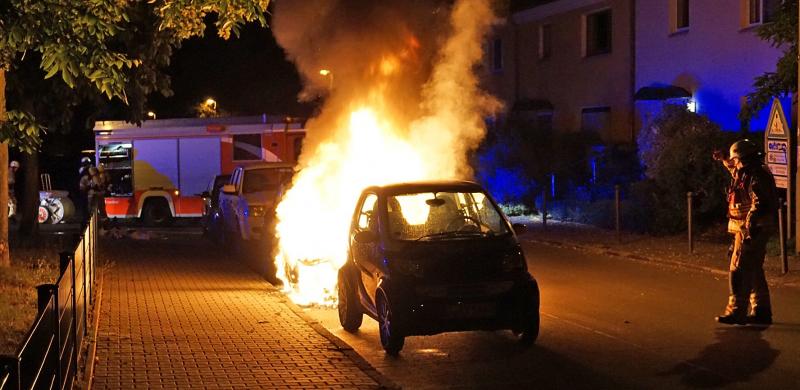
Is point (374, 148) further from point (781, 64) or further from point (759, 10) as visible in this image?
point (759, 10)

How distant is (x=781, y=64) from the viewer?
682 inches

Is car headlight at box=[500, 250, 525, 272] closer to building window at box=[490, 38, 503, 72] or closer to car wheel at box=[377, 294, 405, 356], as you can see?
car wheel at box=[377, 294, 405, 356]

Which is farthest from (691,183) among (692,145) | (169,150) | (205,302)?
(169,150)

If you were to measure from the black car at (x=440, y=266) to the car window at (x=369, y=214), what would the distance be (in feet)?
0.04

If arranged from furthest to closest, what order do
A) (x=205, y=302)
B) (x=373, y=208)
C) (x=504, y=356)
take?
1. (x=205, y=302)
2. (x=373, y=208)
3. (x=504, y=356)

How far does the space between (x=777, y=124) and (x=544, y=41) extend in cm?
1873

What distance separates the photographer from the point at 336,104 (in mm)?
15070

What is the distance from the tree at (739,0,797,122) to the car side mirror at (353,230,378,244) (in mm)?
9901

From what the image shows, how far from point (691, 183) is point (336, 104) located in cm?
844

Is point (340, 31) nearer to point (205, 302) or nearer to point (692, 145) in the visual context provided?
point (205, 302)

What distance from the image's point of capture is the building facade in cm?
2492

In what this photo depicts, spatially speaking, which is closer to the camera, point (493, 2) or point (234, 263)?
point (493, 2)

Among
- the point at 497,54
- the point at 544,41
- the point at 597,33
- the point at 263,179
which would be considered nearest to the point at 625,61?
the point at 597,33

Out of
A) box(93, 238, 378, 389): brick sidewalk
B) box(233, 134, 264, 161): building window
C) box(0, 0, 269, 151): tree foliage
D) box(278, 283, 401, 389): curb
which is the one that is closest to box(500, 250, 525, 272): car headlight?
box(278, 283, 401, 389): curb
